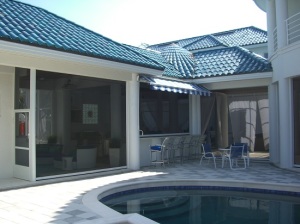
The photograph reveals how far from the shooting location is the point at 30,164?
1491cm

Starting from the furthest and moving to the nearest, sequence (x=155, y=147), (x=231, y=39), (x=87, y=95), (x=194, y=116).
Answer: (x=231, y=39)
(x=194, y=116)
(x=155, y=147)
(x=87, y=95)

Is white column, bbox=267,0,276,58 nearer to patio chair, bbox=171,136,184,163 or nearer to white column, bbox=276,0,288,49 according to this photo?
white column, bbox=276,0,288,49

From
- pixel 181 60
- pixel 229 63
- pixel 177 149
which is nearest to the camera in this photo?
pixel 177 149

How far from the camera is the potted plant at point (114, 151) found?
62.2ft

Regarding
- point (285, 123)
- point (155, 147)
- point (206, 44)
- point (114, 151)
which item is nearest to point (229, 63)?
point (285, 123)

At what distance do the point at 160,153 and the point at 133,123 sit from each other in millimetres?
3665

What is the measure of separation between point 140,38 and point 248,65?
65.5m

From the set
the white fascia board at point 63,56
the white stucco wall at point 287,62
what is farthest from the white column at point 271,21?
the white fascia board at point 63,56

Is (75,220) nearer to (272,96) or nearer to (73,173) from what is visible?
(73,173)

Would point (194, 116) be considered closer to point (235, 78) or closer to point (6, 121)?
point (235, 78)

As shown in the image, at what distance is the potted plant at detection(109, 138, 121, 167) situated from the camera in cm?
1895

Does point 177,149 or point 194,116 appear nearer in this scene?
point 177,149

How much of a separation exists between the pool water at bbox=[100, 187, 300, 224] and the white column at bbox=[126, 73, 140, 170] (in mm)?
4122

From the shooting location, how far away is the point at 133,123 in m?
19.3
